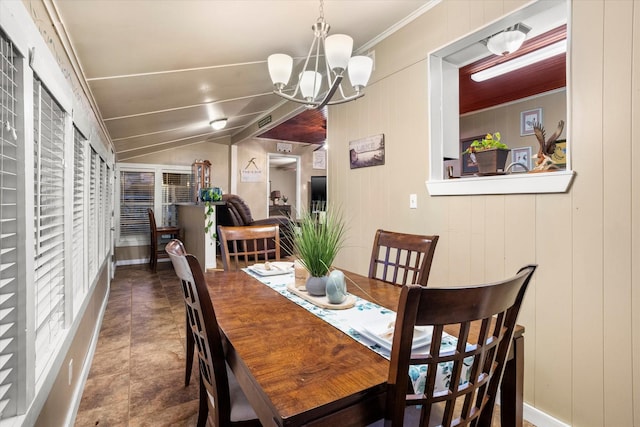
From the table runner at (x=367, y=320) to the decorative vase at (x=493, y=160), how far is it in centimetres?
119

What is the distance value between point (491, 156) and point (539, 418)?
4.86 feet

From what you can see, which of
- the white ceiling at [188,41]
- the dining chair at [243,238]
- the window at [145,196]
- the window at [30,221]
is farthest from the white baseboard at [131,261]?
the window at [30,221]

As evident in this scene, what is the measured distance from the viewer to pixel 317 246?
1.45 meters

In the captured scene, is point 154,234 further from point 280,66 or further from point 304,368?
point 304,368

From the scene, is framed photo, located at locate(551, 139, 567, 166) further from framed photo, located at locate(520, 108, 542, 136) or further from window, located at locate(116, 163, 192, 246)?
window, located at locate(116, 163, 192, 246)

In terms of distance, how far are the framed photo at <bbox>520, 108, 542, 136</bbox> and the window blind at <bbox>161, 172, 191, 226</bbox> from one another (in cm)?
582

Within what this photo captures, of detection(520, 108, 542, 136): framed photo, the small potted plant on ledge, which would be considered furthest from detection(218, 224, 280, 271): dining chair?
detection(520, 108, 542, 136): framed photo

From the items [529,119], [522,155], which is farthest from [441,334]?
[529,119]

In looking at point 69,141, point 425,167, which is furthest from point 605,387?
point 69,141

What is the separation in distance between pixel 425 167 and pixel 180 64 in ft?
6.36

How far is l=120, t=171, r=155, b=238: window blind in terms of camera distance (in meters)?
6.00

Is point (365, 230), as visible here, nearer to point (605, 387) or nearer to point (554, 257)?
point (554, 257)

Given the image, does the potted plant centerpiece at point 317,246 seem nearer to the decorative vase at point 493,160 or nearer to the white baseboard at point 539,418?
the decorative vase at point 493,160

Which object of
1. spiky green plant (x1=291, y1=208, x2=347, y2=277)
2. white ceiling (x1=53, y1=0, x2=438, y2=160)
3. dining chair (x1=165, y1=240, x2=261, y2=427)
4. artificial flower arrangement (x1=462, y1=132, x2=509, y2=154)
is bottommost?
dining chair (x1=165, y1=240, x2=261, y2=427)
